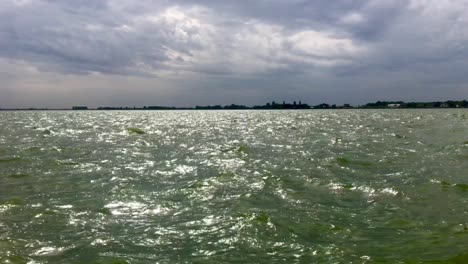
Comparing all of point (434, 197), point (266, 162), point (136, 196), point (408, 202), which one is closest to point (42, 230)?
point (136, 196)

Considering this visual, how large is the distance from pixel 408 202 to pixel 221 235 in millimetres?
6388

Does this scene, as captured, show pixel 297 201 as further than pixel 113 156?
No

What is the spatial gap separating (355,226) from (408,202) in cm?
345

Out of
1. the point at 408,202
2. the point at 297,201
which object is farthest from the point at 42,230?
the point at 408,202

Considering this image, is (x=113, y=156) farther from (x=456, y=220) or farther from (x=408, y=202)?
(x=456, y=220)

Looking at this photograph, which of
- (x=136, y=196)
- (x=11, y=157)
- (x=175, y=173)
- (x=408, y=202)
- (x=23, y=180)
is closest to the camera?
(x=408, y=202)

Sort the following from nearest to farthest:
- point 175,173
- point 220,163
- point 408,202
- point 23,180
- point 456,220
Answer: point 456,220 → point 408,202 → point 23,180 → point 175,173 → point 220,163

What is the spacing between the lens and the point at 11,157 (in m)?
23.8

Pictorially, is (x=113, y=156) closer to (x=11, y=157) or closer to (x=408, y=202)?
(x=11, y=157)

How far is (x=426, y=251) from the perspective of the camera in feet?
27.6

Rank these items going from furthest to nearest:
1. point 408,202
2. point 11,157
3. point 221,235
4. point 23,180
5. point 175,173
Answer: point 11,157 → point 175,173 → point 23,180 → point 408,202 → point 221,235

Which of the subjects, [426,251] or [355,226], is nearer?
[426,251]

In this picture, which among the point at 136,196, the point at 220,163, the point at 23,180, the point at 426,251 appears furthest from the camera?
the point at 220,163

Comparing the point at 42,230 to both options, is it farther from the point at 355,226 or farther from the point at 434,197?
the point at 434,197
